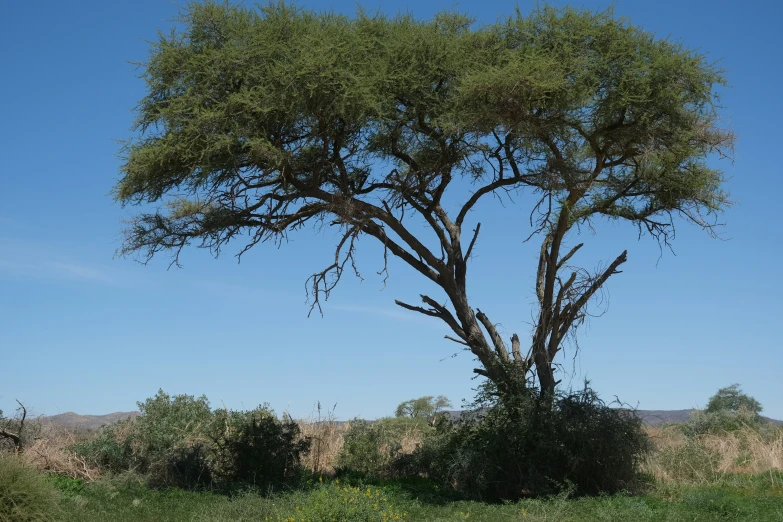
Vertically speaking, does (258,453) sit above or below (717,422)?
below

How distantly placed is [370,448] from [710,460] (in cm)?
735

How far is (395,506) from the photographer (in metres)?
12.0

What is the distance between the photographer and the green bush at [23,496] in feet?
33.5

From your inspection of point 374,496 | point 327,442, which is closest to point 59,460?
point 327,442

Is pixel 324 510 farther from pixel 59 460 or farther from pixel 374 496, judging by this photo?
pixel 59 460

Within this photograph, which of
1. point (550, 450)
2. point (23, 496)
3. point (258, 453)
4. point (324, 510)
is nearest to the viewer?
point (324, 510)

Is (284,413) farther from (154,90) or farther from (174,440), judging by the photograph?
(154,90)

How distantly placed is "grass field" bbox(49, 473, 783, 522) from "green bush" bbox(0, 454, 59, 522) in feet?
1.25

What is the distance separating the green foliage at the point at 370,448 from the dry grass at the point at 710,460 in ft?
16.8

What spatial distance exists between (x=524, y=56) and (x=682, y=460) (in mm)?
9199

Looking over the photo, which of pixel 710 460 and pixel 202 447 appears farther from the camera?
pixel 710 460

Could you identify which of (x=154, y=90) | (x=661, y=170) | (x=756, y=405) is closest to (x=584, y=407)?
(x=661, y=170)

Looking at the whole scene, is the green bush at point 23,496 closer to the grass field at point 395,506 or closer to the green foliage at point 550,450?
the grass field at point 395,506

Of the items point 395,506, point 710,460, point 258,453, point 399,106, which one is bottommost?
point 395,506
